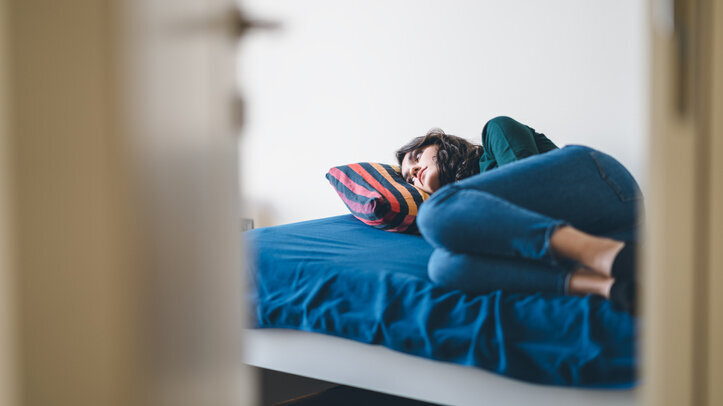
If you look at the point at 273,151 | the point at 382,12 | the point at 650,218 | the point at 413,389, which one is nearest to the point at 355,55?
the point at 382,12

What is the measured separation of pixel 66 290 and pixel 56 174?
11cm

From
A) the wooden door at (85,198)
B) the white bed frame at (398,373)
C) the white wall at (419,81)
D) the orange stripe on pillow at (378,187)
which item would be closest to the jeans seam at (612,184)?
the white bed frame at (398,373)

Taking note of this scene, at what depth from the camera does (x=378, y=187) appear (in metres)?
1.73

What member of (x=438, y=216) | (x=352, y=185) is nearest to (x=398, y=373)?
(x=438, y=216)

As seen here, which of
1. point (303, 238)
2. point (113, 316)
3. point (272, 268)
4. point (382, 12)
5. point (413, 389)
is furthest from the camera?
point (382, 12)

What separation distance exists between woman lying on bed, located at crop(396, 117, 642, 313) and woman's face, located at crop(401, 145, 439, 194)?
0.58m

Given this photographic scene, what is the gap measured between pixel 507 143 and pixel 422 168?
13.9 inches

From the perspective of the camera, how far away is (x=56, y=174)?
19.7 inches

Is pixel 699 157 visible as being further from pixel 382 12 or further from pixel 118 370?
pixel 382 12

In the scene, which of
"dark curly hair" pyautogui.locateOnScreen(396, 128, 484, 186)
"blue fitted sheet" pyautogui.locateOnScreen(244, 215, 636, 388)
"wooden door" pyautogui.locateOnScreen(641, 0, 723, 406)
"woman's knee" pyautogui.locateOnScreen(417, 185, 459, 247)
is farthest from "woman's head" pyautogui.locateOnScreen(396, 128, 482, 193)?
"wooden door" pyautogui.locateOnScreen(641, 0, 723, 406)

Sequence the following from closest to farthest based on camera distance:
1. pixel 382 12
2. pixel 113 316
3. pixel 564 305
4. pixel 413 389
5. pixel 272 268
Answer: pixel 113 316 < pixel 564 305 < pixel 413 389 < pixel 272 268 < pixel 382 12

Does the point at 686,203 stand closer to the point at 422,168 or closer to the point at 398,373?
the point at 398,373

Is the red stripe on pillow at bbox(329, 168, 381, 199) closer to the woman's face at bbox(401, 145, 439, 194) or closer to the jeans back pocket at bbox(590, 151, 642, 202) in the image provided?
the woman's face at bbox(401, 145, 439, 194)

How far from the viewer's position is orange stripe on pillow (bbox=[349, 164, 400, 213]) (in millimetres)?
1680
